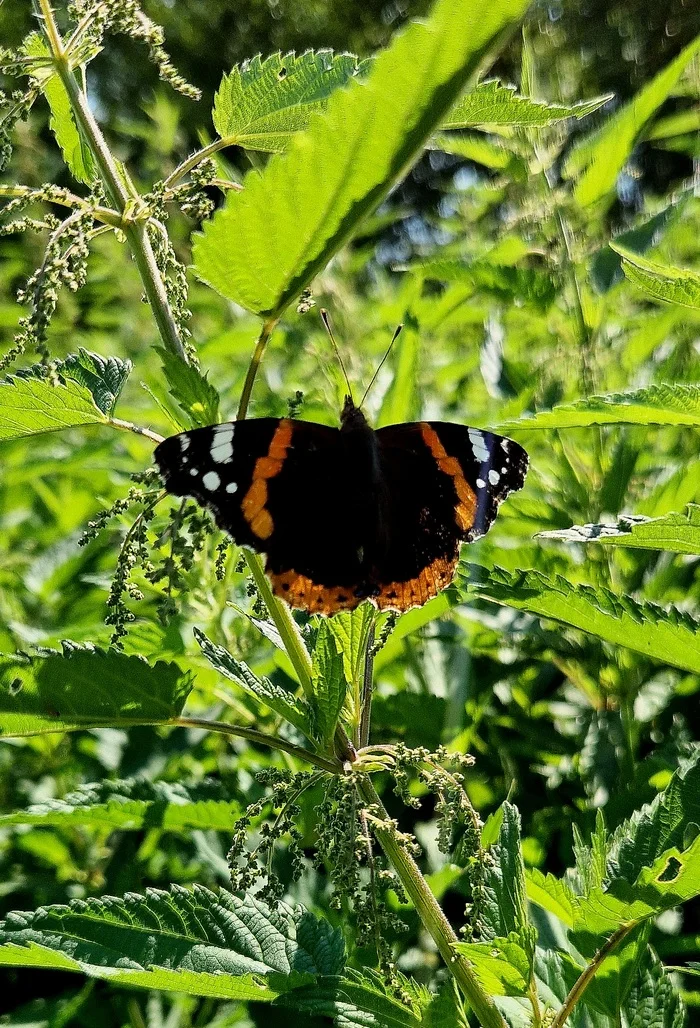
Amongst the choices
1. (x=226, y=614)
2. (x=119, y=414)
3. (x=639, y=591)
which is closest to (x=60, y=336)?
(x=119, y=414)

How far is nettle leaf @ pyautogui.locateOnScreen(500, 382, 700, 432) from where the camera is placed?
1.42 meters

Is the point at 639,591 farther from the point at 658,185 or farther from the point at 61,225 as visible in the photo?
the point at 658,185

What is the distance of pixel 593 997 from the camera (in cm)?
132

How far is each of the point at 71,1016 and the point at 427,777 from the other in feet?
4.30

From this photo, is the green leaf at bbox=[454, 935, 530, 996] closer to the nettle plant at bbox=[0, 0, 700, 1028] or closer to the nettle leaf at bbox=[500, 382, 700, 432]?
the nettle plant at bbox=[0, 0, 700, 1028]

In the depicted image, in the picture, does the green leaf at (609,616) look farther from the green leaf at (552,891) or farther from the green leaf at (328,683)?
the green leaf at (552,891)

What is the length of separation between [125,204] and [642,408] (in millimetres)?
824

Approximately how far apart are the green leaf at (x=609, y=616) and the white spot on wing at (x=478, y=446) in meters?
0.50

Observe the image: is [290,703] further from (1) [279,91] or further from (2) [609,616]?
(1) [279,91]

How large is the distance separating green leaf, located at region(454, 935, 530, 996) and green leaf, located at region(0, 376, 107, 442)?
869 mm

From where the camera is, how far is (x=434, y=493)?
1939 millimetres

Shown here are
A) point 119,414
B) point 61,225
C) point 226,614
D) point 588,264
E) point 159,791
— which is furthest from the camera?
point 119,414

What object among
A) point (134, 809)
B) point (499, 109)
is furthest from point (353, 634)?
point (499, 109)

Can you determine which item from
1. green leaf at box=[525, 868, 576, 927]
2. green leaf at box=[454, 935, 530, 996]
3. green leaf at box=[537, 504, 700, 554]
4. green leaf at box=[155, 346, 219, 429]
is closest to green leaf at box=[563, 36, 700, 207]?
green leaf at box=[537, 504, 700, 554]
